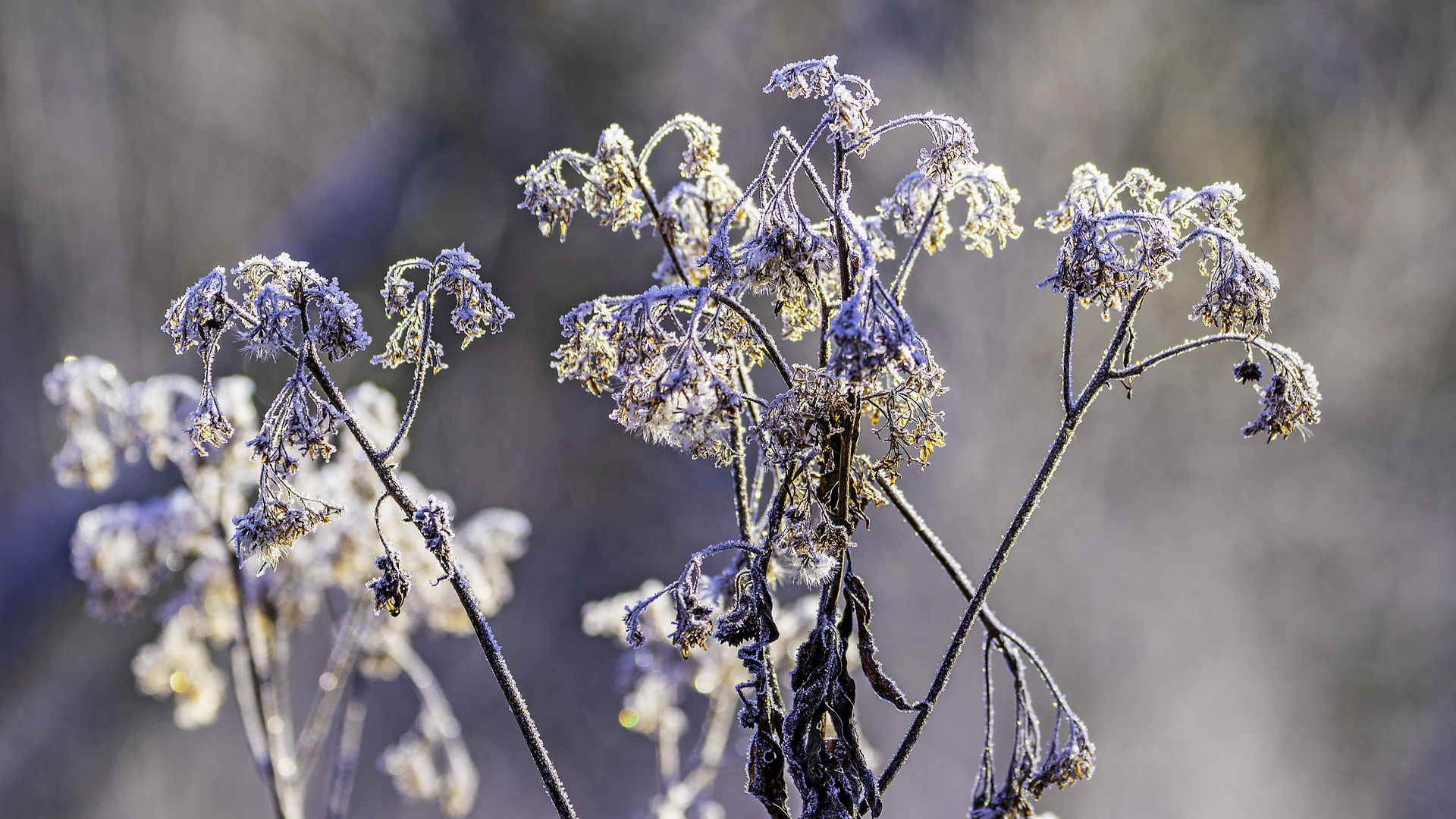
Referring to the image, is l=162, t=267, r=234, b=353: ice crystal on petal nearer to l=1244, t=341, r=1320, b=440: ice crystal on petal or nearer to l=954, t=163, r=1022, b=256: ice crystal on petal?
l=954, t=163, r=1022, b=256: ice crystal on petal

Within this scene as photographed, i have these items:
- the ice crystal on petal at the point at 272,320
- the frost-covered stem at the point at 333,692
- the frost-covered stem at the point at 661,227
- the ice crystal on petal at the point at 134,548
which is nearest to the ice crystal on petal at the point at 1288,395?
the frost-covered stem at the point at 661,227

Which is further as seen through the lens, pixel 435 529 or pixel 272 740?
pixel 272 740

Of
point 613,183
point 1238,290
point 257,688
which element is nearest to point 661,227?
point 613,183

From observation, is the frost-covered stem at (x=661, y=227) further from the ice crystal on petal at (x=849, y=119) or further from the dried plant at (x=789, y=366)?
the ice crystal on petal at (x=849, y=119)

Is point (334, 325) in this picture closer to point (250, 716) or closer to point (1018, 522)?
point (1018, 522)

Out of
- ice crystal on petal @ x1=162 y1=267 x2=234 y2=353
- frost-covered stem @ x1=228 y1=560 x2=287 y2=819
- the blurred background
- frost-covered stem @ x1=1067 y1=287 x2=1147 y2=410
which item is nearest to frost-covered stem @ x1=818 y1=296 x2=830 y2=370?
frost-covered stem @ x1=1067 y1=287 x2=1147 y2=410
